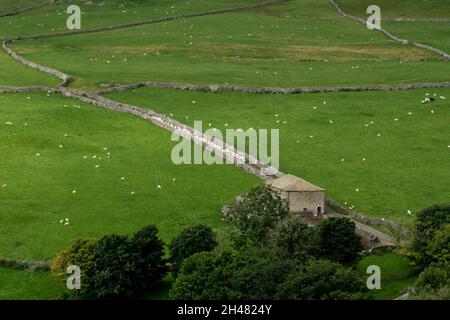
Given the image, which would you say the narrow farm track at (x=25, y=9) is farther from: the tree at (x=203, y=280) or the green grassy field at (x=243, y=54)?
the tree at (x=203, y=280)

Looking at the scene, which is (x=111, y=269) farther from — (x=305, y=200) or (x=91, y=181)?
(x=91, y=181)

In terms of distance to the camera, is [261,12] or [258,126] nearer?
[258,126]

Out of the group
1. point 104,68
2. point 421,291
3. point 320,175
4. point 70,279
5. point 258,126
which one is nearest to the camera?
point 421,291

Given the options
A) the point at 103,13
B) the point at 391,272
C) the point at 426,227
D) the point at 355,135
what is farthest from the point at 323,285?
the point at 103,13

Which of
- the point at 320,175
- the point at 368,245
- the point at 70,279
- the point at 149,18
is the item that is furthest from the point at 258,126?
the point at 149,18

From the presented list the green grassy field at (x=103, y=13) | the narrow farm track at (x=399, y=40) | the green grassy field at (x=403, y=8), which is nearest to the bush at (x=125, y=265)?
the narrow farm track at (x=399, y=40)
